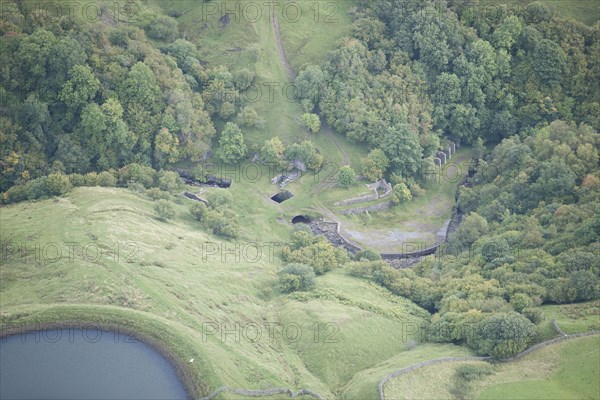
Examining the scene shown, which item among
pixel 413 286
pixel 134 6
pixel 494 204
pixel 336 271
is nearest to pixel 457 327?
pixel 413 286

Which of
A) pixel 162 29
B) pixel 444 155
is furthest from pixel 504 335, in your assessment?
pixel 162 29

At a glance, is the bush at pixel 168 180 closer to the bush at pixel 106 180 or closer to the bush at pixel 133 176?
the bush at pixel 133 176

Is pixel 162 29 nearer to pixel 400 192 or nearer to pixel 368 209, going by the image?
pixel 368 209

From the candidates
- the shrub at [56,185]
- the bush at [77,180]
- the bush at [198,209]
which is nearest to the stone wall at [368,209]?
the bush at [198,209]

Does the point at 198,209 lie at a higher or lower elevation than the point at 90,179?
lower

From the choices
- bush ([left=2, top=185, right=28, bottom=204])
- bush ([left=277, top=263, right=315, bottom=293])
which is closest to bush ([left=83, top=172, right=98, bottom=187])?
bush ([left=2, top=185, right=28, bottom=204])

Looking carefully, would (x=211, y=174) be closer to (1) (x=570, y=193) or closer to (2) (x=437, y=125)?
(2) (x=437, y=125)
